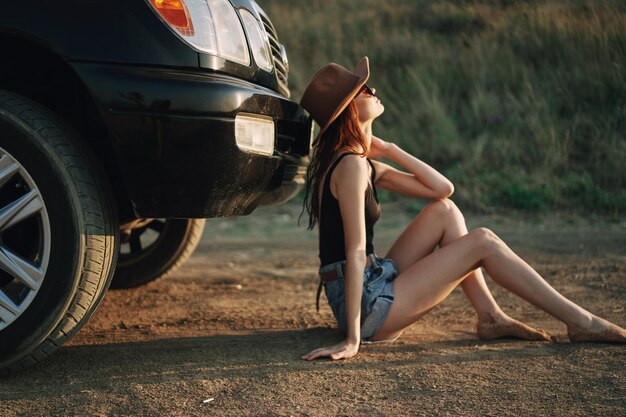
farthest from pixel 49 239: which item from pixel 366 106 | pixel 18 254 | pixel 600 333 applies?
pixel 600 333

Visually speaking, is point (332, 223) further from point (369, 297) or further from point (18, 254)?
point (18, 254)

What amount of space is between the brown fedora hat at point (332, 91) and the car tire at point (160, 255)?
4.16ft

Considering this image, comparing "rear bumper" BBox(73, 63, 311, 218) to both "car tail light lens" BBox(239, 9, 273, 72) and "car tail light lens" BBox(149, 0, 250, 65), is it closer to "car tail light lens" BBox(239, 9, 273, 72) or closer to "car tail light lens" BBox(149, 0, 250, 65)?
"car tail light lens" BBox(149, 0, 250, 65)

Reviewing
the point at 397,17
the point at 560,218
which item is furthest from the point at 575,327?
the point at 397,17

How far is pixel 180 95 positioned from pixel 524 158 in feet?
21.2

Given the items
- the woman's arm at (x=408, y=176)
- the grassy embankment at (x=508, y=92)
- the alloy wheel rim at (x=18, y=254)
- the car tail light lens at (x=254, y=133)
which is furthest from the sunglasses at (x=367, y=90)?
the grassy embankment at (x=508, y=92)

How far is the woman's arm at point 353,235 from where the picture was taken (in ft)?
10.4

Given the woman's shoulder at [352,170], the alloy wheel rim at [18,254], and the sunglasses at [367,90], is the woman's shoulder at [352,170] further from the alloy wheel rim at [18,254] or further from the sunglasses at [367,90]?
the alloy wheel rim at [18,254]

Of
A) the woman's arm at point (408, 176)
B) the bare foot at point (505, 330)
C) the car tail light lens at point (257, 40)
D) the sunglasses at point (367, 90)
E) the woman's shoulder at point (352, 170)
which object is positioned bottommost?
the bare foot at point (505, 330)

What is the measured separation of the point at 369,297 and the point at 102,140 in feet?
4.40

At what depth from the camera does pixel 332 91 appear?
3355 millimetres

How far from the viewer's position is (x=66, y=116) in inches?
124

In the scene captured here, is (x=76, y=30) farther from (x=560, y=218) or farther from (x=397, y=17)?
(x=397, y=17)

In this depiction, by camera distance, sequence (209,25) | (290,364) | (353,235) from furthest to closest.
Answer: (353,235) → (290,364) → (209,25)
